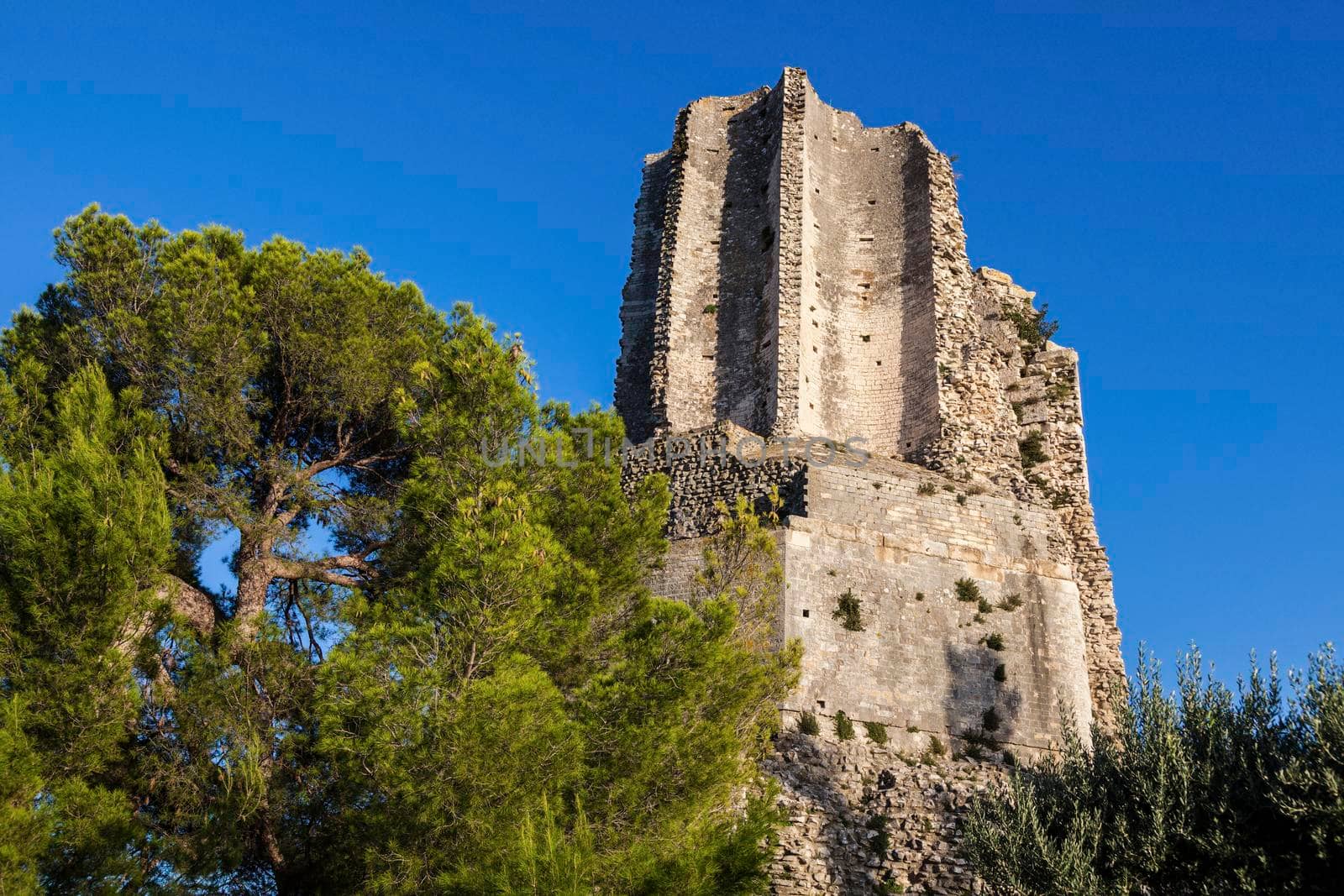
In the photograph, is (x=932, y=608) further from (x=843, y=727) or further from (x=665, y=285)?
(x=665, y=285)

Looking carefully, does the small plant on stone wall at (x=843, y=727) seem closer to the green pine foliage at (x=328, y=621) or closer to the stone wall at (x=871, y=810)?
the stone wall at (x=871, y=810)

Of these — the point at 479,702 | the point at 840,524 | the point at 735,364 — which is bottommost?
the point at 479,702

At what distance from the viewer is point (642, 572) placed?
42.8 ft

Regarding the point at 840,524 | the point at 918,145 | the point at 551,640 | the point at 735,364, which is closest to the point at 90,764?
the point at 551,640

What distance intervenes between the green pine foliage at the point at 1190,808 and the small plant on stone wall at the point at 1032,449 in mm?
8024

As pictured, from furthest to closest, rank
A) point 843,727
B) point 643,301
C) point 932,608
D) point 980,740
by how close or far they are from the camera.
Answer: point 643,301, point 932,608, point 980,740, point 843,727

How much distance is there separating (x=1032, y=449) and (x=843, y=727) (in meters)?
7.33

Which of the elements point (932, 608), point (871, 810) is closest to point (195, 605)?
point (871, 810)

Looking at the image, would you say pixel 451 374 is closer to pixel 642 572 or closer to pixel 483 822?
pixel 642 572

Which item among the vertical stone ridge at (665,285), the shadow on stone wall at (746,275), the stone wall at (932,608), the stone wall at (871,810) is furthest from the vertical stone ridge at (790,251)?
the stone wall at (871,810)

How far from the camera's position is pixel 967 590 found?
16.3 meters

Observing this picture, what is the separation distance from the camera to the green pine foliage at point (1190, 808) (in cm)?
980

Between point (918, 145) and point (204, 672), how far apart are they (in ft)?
53.5

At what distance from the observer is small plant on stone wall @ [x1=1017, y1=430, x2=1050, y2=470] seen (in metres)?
19.8
